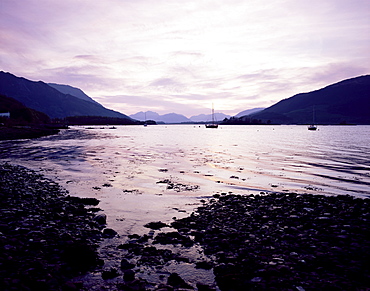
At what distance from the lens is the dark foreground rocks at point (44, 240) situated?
6977mm

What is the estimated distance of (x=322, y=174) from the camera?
26.2 m

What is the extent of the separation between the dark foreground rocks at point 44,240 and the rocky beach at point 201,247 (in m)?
0.03

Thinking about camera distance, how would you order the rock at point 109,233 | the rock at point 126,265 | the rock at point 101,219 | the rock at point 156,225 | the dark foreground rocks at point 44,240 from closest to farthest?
the dark foreground rocks at point 44,240, the rock at point 126,265, the rock at point 109,233, the rock at point 156,225, the rock at point 101,219

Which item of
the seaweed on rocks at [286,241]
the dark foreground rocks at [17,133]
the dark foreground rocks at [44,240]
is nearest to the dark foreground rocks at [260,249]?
the seaweed on rocks at [286,241]

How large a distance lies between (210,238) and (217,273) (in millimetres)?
2407

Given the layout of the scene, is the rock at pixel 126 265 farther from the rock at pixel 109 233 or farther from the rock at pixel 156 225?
the rock at pixel 156 225

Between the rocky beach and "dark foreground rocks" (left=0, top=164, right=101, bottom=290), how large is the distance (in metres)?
0.03

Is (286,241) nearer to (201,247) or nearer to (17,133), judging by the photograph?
(201,247)

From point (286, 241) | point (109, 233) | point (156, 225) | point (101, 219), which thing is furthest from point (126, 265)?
point (286, 241)

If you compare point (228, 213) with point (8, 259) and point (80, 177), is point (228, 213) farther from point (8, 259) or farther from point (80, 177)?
point (80, 177)

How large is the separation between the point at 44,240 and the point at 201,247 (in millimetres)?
5638

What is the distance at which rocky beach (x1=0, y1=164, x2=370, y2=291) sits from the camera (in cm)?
717

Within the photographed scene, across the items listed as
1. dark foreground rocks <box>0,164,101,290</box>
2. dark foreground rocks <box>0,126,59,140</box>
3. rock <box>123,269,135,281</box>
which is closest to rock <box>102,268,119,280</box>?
rock <box>123,269,135,281</box>

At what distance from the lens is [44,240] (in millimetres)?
9336
